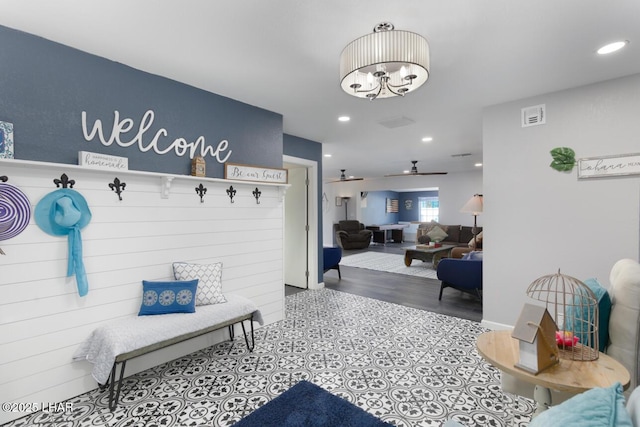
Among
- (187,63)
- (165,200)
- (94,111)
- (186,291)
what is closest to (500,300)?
(186,291)

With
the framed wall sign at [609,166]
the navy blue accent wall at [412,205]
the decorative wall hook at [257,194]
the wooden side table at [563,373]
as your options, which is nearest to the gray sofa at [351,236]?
the navy blue accent wall at [412,205]

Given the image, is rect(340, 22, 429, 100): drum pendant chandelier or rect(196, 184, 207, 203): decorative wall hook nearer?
rect(340, 22, 429, 100): drum pendant chandelier

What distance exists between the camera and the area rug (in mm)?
6559

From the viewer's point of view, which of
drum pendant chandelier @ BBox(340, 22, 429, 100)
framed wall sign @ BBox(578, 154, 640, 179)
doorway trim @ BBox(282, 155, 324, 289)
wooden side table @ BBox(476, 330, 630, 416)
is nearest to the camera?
wooden side table @ BBox(476, 330, 630, 416)

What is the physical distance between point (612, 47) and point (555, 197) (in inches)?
53.3

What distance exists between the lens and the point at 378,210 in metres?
13.0

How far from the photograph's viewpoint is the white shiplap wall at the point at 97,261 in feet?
6.44

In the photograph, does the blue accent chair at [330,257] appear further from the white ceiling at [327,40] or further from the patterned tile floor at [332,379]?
the white ceiling at [327,40]

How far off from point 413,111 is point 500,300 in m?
2.35

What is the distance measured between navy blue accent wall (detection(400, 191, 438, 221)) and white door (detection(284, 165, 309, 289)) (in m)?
9.39

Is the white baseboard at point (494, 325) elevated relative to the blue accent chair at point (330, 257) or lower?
lower

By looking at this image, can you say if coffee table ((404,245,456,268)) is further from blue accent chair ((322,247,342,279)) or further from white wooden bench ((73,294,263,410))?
white wooden bench ((73,294,263,410))

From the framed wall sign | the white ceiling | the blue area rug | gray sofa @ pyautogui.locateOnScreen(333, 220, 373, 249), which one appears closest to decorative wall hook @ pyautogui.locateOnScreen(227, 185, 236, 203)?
the white ceiling

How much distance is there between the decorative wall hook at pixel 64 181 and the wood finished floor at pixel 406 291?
3.41 m
